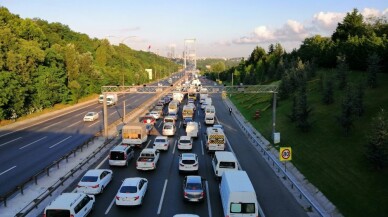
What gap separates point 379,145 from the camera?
25391 millimetres

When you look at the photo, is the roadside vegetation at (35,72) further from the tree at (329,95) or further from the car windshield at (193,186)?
the car windshield at (193,186)

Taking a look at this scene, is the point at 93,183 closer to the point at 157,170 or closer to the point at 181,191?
the point at 181,191

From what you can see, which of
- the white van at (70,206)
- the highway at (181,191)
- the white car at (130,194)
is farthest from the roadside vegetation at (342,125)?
the white van at (70,206)

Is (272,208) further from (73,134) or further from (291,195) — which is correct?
(73,134)

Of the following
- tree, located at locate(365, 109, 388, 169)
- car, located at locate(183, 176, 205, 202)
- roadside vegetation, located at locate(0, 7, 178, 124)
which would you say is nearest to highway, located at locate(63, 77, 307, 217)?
car, located at locate(183, 176, 205, 202)

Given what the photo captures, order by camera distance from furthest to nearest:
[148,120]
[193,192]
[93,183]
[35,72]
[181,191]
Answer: [35,72], [148,120], [181,191], [93,183], [193,192]

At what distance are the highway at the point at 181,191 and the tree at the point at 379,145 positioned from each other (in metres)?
6.51

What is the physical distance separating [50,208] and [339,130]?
28059 millimetres

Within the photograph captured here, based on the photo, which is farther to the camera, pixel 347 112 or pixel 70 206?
pixel 347 112

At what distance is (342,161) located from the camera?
96.9 ft

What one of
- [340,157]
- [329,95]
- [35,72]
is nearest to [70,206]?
[340,157]

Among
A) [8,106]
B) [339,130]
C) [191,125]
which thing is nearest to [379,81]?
[339,130]

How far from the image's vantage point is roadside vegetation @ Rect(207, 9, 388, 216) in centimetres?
2469

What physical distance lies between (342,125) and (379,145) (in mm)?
8750
